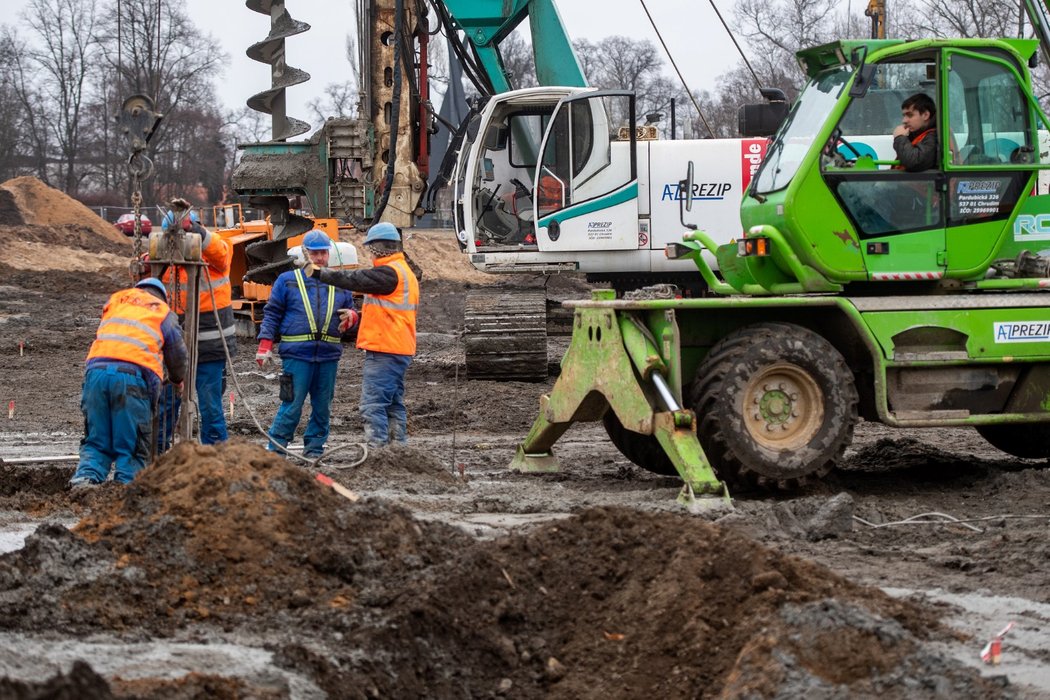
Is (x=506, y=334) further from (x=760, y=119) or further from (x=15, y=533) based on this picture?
(x=15, y=533)

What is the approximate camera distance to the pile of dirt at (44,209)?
1620 inches

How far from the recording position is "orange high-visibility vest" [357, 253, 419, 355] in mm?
10172

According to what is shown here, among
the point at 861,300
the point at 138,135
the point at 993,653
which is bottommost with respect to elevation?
the point at 993,653

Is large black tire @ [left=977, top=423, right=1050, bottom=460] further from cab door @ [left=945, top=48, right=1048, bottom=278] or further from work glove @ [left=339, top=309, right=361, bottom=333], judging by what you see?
work glove @ [left=339, top=309, right=361, bottom=333]

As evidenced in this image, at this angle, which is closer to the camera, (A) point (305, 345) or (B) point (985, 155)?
(B) point (985, 155)

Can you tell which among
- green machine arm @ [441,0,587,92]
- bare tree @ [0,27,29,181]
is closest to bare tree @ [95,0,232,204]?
bare tree @ [0,27,29,181]

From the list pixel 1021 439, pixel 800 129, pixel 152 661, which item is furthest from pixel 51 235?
pixel 152 661

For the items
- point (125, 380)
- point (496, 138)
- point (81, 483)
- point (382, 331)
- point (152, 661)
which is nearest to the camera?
point (152, 661)

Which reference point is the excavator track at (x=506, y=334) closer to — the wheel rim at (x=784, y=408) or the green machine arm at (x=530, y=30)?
the green machine arm at (x=530, y=30)

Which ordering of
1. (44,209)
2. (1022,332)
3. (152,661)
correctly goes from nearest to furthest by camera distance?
1. (152,661)
2. (1022,332)
3. (44,209)

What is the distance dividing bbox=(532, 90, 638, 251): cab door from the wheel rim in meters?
6.04

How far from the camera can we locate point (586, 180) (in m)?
14.7

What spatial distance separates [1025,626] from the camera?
5957mm

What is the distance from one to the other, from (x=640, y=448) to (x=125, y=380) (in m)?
3.60
